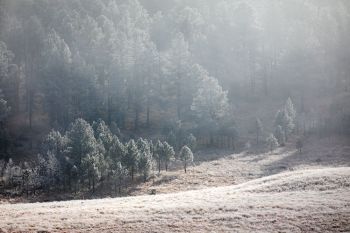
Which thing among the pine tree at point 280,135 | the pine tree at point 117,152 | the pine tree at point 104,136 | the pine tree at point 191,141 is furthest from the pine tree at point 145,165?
the pine tree at point 280,135

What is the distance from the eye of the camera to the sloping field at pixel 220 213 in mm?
29484

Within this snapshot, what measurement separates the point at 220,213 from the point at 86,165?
1287 inches

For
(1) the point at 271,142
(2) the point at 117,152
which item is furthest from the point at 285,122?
(2) the point at 117,152

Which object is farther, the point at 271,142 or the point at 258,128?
the point at 258,128

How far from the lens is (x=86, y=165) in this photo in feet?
198

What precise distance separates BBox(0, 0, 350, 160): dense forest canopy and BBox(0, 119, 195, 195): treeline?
518 inches

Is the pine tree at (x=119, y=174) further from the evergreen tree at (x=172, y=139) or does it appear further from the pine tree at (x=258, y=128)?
the pine tree at (x=258, y=128)

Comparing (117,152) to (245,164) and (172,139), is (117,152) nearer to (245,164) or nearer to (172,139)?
(172,139)

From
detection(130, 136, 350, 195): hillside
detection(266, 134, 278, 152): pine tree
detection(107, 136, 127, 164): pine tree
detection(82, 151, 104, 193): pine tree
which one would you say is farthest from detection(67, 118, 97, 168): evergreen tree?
detection(266, 134, 278, 152): pine tree

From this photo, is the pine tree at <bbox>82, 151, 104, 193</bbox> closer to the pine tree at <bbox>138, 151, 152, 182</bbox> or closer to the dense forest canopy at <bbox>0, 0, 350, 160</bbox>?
the pine tree at <bbox>138, 151, 152, 182</bbox>

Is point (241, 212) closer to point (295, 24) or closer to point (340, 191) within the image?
point (340, 191)

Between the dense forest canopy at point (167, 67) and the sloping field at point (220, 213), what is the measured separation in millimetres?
39786

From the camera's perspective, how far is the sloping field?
29484 millimetres

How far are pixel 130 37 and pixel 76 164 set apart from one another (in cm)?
4953
